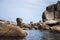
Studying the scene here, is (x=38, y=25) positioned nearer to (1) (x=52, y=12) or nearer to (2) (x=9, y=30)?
(1) (x=52, y=12)

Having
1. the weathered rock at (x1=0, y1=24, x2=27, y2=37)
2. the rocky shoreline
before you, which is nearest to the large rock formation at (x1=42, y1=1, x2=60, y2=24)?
the rocky shoreline

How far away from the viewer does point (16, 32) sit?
109 feet

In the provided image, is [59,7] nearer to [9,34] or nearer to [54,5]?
[54,5]

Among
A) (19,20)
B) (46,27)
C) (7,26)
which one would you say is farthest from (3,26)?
(46,27)

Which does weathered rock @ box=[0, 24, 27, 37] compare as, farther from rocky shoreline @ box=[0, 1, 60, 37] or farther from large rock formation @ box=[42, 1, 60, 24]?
large rock formation @ box=[42, 1, 60, 24]

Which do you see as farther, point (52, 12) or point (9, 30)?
point (52, 12)

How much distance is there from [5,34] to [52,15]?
78.8 metres

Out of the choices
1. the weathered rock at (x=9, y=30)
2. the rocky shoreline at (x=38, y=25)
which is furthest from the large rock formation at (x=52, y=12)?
the weathered rock at (x=9, y=30)

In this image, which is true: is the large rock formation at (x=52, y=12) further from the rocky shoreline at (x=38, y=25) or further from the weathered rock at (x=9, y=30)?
the weathered rock at (x=9, y=30)

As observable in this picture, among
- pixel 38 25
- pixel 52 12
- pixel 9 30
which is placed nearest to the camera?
pixel 9 30

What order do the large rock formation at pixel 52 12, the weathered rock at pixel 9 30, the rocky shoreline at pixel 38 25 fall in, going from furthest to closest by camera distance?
the large rock formation at pixel 52 12, the rocky shoreline at pixel 38 25, the weathered rock at pixel 9 30

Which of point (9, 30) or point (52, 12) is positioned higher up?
point (9, 30)

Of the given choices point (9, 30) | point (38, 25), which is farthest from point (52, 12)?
point (9, 30)

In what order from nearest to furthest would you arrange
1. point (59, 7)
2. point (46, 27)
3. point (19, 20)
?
point (19, 20)
point (46, 27)
point (59, 7)
